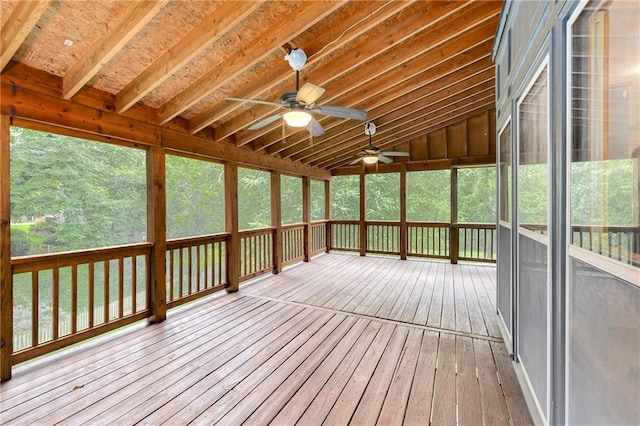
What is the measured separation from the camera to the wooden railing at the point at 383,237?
7.39m

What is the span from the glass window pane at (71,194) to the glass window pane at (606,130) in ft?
13.3

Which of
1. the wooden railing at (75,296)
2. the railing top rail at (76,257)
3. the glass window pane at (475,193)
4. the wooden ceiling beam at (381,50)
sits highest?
the wooden ceiling beam at (381,50)

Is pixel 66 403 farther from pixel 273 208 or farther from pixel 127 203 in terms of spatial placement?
pixel 273 208

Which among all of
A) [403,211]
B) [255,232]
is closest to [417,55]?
[255,232]

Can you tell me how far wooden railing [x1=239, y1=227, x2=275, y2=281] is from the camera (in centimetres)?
508

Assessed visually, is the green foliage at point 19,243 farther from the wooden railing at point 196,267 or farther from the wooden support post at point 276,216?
the wooden support post at point 276,216

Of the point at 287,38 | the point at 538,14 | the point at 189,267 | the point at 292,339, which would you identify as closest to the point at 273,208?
the point at 189,267

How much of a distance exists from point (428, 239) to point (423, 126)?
9.47ft

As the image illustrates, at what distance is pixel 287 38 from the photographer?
2.32 metres

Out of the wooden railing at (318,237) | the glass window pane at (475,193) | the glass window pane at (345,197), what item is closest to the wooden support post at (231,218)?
the wooden railing at (318,237)

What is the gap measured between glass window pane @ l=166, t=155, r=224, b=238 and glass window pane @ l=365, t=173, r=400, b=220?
231 inches

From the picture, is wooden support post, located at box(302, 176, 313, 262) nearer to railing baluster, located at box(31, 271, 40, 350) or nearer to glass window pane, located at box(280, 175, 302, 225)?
glass window pane, located at box(280, 175, 302, 225)

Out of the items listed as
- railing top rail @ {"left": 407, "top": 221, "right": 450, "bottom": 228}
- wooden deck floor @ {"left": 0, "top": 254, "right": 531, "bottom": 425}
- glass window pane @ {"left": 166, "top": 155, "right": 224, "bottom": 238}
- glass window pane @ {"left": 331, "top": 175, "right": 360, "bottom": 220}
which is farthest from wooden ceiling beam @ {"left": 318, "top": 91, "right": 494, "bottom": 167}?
wooden deck floor @ {"left": 0, "top": 254, "right": 531, "bottom": 425}

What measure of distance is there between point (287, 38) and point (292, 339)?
2976mm
